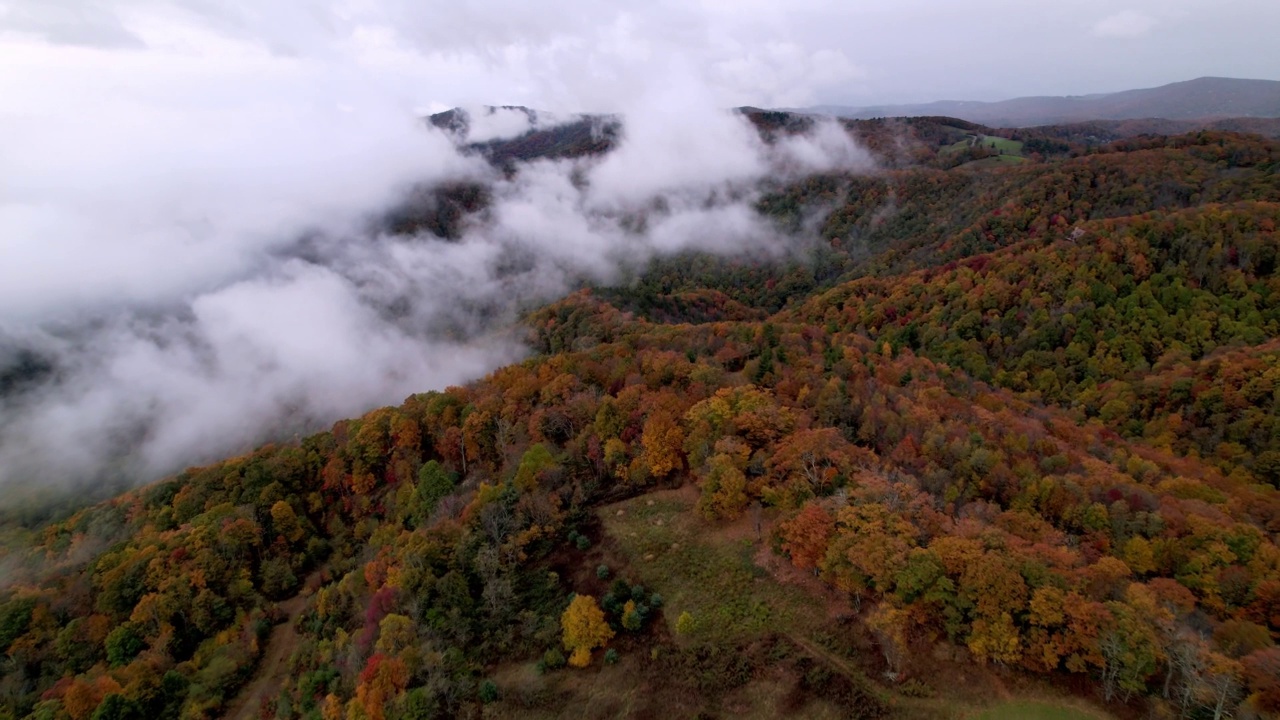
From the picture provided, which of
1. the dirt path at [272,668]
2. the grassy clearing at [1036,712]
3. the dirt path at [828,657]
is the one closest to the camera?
the grassy clearing at [1036,712]

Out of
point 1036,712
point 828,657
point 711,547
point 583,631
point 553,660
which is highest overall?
point 1036,712

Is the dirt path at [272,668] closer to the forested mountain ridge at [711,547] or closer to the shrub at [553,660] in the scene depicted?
the forested mountain ridge at [711,547]

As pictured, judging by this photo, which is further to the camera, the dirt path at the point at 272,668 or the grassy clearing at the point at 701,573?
the dirt path at the point at 272,668

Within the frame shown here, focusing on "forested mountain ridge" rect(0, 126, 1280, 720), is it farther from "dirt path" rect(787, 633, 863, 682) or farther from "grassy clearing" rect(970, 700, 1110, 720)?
"grassy clearing" rect(970, 700, 1110, 720)

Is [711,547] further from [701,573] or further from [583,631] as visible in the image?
[583,631]

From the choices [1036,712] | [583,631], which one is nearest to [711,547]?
[583,631]

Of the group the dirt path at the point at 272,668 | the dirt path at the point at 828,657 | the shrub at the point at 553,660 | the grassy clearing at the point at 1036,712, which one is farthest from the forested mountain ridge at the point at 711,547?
the grassy clearing at the point at 1036,712

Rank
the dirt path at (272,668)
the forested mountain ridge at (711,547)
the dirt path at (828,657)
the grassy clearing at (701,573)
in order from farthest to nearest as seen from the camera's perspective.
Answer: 1. the dirt path at (272,668)
2. the grassy clearing at (701,573)
3. the dirt path at (828,657)
4. the forested mountain ridge at (711,547)
